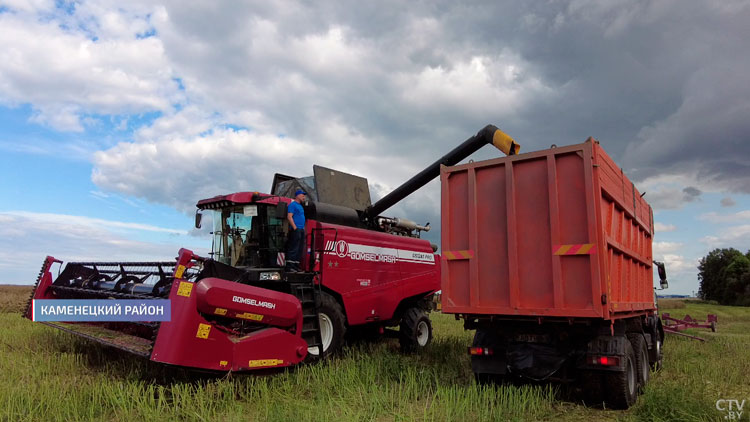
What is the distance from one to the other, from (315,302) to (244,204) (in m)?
1.99

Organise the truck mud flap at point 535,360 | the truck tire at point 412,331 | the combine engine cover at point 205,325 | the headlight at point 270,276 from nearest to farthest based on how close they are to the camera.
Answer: the combine engine cover at point 205,325 → the truck mud flap at point 535,360 → the headlight at point 270,276 → the truck tire at point 412,331

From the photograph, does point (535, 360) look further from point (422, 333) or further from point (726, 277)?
point (726, 277)

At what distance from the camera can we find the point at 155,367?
6.21 meters

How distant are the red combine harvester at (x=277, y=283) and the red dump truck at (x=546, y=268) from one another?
2.20 m

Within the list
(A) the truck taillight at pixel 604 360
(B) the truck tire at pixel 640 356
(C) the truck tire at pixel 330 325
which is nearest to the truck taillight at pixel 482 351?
(A) the truck taillight at pixel 604 360

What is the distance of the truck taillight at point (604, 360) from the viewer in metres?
5.24

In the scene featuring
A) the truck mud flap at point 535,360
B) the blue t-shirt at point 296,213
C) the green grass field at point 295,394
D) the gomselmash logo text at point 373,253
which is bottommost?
the green grass field at point 295,394

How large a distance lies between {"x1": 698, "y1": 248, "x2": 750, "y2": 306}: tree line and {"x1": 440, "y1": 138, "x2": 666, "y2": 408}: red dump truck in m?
58.2

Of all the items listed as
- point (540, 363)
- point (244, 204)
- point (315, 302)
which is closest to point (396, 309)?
point (315, 302)

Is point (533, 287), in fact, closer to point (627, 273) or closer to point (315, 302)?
point (627, 273)

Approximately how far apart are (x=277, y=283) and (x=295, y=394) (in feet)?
6.34

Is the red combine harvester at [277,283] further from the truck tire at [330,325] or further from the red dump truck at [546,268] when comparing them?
the red dump truck at [546,268]

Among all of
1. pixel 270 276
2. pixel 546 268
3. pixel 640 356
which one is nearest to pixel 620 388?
pixel 640 356

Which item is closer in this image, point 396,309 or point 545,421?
point 545,421
